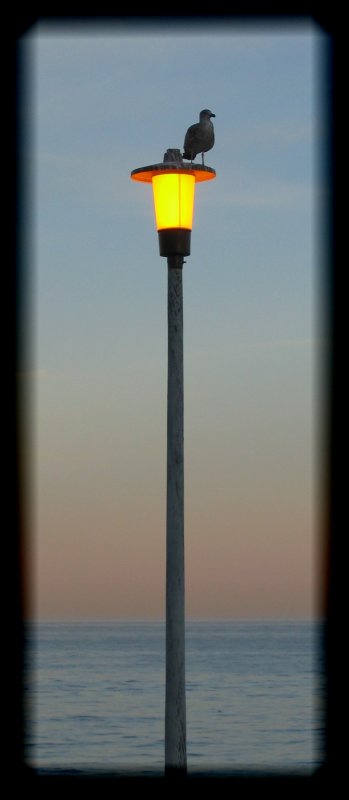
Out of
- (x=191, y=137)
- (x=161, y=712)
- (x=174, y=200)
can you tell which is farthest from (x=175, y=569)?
(x=161, y=712)

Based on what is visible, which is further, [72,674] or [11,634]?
[72,674]

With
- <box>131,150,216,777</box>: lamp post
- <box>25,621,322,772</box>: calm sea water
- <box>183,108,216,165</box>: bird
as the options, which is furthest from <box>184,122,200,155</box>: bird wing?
<box>25,621,322,772</box>: calm sea water

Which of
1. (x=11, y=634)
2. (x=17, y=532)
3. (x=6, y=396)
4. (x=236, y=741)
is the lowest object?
(x=236, y=741)

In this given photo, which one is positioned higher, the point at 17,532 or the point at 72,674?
the point at 17,532

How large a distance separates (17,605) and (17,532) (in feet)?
1.85

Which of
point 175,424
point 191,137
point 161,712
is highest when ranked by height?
point 191,137

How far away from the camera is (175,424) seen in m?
7.59

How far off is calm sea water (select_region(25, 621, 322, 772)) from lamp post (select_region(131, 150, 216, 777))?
7.92 meters

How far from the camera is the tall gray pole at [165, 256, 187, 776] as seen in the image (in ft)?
24.3

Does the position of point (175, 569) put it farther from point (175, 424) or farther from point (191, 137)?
point (191, 137)

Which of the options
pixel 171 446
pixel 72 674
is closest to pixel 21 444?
pixel 171 446

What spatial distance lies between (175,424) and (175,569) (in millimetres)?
758

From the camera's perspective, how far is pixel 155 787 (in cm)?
669

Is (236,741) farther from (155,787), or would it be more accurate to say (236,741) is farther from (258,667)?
(258,667)
